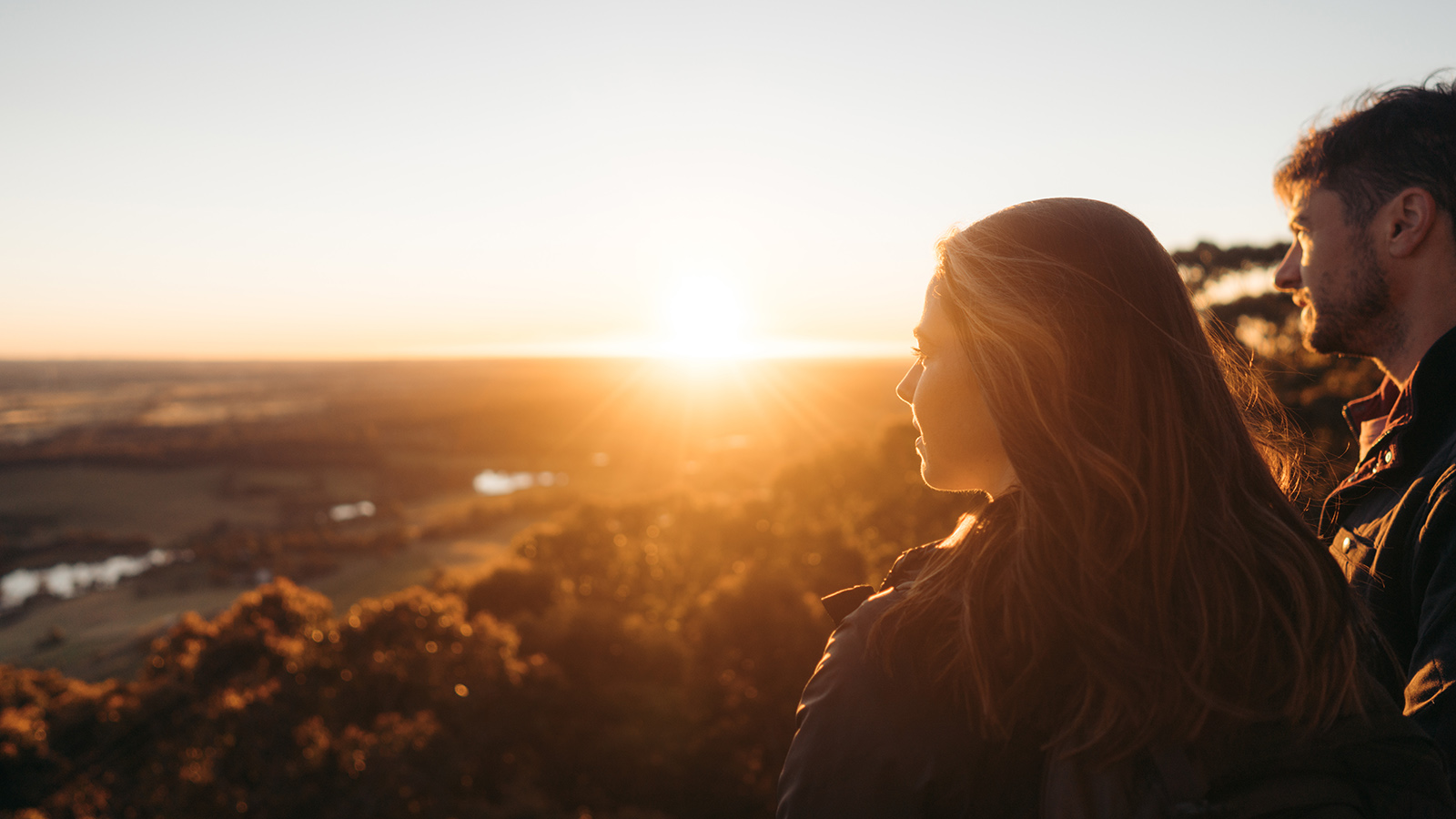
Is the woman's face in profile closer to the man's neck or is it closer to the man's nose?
the man's neck

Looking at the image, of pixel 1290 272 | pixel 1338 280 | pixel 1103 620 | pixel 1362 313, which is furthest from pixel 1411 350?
pixel 1103 620

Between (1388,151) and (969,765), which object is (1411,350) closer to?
(1388,151)

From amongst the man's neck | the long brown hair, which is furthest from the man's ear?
the long brown hair

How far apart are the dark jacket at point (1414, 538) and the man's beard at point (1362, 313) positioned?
0.24 metres

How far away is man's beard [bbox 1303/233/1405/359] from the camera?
2365 millimetres

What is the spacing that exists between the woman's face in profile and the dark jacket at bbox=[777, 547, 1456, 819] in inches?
16.5

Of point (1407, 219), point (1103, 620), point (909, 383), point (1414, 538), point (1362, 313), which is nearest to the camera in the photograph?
point (1103, 620)

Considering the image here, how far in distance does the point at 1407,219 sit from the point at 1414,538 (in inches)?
43.3

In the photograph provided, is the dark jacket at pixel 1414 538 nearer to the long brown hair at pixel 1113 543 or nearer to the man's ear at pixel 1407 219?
the man's ear at pixel 1407 219

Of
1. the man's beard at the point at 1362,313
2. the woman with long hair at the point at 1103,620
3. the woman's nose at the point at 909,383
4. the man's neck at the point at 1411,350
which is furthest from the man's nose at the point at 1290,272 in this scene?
the woman's nose at the point at 909,383

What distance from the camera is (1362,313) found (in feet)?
7.92

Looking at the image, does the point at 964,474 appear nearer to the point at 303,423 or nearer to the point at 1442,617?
the point at 1442,617

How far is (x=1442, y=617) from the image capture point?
5.61ft

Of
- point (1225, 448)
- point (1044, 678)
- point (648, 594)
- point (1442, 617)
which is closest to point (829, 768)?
→ point (1044, 678)
